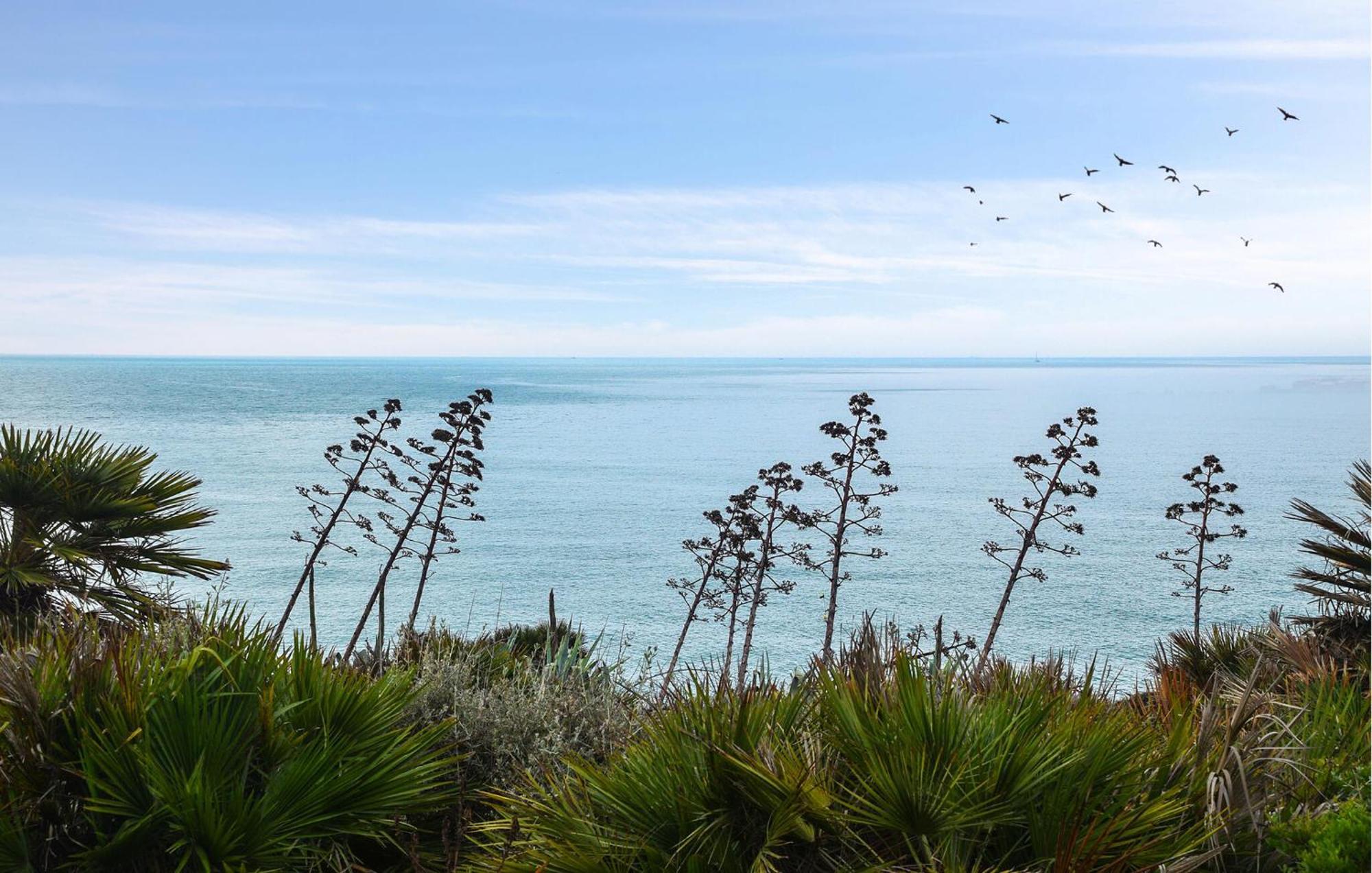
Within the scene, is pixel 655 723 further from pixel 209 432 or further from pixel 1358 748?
pixel 209 432

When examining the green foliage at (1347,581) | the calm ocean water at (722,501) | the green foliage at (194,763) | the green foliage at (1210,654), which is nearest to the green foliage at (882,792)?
the green foliage at (194,763)

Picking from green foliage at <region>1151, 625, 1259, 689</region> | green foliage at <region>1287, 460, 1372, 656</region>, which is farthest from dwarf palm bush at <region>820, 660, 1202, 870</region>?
green foliage at <region>1287, 460, 1372, 656</region>

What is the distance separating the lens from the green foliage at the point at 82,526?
30.5ft

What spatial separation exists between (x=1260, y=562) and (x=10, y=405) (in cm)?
13296

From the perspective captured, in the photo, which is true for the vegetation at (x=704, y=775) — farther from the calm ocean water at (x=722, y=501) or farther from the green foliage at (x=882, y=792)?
the calm ocean water at (x=722, y=501)

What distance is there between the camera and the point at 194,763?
408cm

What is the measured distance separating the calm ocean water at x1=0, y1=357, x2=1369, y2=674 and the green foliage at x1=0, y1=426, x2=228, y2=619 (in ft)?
27.4

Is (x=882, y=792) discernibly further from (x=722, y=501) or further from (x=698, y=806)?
(x=722, y=501)

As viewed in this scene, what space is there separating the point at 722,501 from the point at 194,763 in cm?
6595

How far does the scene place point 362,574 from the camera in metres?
47.5

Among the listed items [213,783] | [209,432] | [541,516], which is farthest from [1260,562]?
[209,432]

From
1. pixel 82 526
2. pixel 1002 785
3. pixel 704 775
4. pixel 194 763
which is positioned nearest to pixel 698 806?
pixel 704 775

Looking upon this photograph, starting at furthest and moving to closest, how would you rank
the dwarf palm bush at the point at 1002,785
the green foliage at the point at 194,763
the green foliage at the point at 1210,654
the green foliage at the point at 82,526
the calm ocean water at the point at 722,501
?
the calm ocean water at the point at 722,501, the green foliage at the point at 82,526, the green foliage at the point at 1210,654, the green foliage at the point at 194,763, the dwarf palm bush at the point at 1002,785

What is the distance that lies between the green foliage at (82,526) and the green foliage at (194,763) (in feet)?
17.1
